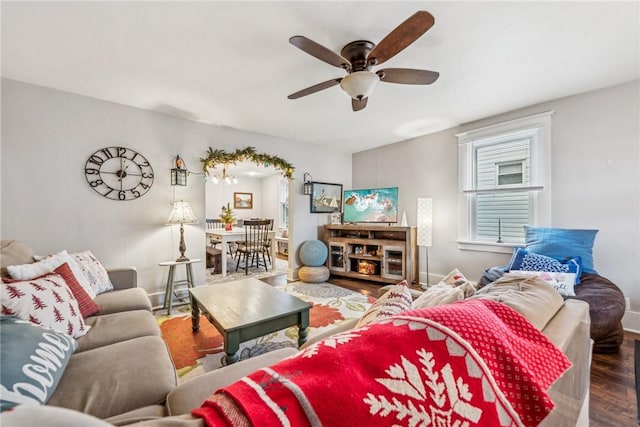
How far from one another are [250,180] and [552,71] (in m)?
7.58

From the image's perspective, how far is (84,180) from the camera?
279 centimetres

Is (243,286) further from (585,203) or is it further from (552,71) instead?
(585,203)

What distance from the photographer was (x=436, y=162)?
4008 mm

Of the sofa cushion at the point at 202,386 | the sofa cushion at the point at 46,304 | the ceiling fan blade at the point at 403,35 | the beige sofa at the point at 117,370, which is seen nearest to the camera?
the sofa cushion at the point at 202,386

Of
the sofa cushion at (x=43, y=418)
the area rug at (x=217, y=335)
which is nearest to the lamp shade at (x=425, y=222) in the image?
the area rug at (x=217, y=335)

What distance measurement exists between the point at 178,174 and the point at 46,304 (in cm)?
215

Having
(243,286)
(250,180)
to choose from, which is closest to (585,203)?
(243,286)

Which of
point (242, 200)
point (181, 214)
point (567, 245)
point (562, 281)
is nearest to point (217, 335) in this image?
point (181, 214)

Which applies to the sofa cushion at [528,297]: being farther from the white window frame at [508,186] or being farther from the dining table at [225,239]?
the dining table at [225,239]

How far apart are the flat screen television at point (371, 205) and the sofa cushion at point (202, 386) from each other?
3662 mm

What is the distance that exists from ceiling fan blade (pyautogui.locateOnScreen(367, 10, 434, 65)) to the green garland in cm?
242

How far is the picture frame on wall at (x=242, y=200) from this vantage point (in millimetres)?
8180

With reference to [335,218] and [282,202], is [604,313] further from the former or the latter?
[282,202]

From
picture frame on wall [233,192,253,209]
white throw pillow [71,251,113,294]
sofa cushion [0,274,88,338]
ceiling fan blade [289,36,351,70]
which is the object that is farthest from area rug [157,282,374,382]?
picture frame on wall [233,192,253,209]
